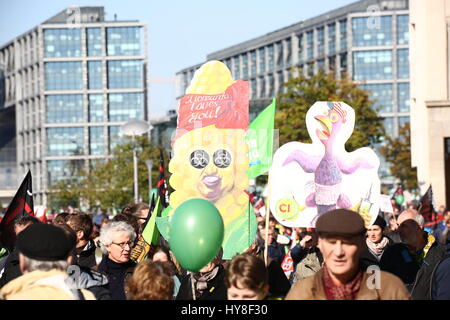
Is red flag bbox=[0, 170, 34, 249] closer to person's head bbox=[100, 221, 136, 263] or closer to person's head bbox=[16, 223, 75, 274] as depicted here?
person's head bbox=[100, 221, 136, 263]

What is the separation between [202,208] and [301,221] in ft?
11.8

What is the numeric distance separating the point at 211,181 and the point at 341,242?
220 inches

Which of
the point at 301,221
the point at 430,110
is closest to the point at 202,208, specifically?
the point at 301,221

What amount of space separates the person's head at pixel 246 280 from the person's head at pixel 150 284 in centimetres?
38

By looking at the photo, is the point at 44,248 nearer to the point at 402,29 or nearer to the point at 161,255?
the point at 161,255

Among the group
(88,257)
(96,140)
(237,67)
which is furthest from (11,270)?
(237,67)

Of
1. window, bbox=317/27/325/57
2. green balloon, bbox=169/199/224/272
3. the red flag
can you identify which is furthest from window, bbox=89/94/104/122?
green balloon, bbox=169/199/224/272

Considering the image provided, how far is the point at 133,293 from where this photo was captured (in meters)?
6.51

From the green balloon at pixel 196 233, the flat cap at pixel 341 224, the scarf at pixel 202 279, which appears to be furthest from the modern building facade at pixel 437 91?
the flat cap at pixel 341 224

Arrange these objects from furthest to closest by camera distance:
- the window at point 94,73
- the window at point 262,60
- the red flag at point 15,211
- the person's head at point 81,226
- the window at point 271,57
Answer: the window at point 262,60 < the window at point 271,57 < the window at point 94,73 < the red flag at point 15,211 < the person's head at point 81,226

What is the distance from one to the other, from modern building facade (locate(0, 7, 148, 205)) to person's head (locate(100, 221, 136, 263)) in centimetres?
11982

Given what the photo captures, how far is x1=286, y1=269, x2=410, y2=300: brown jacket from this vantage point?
5.91m

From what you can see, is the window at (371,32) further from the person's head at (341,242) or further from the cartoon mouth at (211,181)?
the person's head at (341,242)

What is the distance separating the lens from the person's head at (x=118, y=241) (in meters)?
9.17
